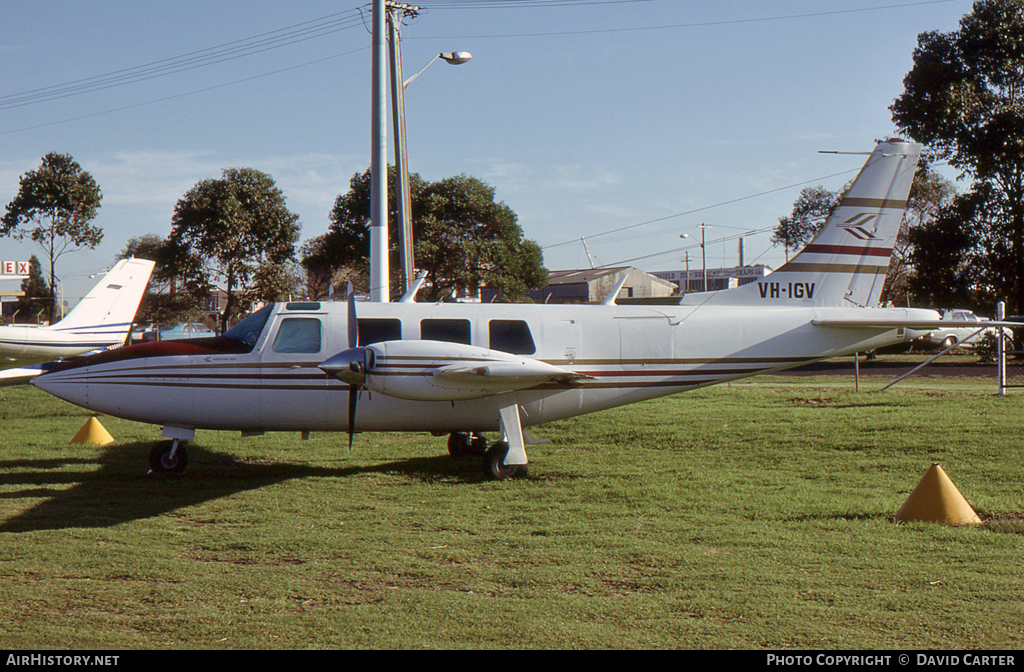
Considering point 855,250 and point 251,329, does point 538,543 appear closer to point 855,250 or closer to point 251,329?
point 251,329

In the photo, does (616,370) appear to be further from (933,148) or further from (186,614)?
(933,148)

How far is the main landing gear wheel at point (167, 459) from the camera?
13328mm

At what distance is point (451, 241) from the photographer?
157ft

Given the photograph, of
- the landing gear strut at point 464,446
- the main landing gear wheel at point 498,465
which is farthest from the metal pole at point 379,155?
the main landing gear wheel at point 498,465

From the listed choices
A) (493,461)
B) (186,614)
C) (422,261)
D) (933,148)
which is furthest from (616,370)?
(422,261)

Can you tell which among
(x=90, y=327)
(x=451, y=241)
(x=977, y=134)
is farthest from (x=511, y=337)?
(x=451, y=241)

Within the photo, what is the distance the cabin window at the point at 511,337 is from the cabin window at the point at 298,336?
9.22 feet

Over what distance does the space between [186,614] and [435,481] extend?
21.6ft

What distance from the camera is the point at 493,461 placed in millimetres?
13016

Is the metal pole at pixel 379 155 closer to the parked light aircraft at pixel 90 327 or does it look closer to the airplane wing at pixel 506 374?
the airplane wing at pixel 506 374

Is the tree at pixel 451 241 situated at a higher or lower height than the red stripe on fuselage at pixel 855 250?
higher

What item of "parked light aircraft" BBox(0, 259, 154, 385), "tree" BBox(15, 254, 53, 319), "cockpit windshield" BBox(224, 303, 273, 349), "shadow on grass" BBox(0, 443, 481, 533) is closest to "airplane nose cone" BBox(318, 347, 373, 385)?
"cockpit windshield" BBox(224, 303, 273, 349)

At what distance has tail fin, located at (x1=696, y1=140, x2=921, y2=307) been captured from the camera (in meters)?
14.7

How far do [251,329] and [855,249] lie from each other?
1069cm
